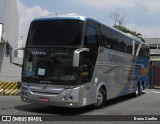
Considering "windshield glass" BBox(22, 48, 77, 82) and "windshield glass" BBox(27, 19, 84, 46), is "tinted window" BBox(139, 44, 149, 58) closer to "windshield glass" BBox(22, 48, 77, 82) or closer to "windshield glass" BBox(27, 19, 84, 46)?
"windshield glass" BBox(27, 19, 84, 46)

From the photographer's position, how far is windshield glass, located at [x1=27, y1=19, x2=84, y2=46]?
13.6m

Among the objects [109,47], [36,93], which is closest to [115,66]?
[109,47]

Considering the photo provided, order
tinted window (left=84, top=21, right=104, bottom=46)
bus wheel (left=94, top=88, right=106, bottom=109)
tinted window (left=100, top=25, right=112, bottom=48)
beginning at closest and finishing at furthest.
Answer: tinted window (left=84, top=21, right=104, bottom=46) → bus wheel (left=94, top=88, right=106, bottom=109) → tinted window (left=100, top=25, right=112, bottom=48)

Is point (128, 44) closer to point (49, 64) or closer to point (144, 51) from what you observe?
point (144, 51)

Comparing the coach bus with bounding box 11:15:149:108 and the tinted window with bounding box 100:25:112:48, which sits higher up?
the tinted window with bounding box 100:25:112:48

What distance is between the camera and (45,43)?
546 inches

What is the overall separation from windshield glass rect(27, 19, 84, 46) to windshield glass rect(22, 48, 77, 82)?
328mm

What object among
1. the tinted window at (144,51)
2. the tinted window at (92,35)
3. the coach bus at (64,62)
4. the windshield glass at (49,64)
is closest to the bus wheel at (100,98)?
the coach bus at (64,62)

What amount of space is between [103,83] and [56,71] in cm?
327

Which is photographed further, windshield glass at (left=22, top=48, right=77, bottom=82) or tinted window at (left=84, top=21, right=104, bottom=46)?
tinted window at (left=84, top=21, right=104, bottom=46)

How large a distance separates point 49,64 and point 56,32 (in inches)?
50.0

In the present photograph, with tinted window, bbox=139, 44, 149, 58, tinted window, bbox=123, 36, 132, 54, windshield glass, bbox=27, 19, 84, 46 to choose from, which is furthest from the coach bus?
tinted window, bbox=139, 44, 149, 58

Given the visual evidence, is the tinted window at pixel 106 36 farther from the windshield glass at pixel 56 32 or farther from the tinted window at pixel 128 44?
the tinted window at pixel 128 44

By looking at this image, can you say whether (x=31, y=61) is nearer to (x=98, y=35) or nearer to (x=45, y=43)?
(x=45, y=43)
